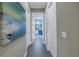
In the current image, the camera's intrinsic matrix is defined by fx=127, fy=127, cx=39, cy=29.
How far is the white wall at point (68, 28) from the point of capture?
145 centimetres

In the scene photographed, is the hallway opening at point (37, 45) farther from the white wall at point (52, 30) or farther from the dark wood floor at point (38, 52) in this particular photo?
the white wall at point (52, 30)

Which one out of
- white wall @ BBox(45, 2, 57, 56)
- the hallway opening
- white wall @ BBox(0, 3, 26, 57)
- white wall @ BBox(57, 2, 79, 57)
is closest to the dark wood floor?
the hallway opening

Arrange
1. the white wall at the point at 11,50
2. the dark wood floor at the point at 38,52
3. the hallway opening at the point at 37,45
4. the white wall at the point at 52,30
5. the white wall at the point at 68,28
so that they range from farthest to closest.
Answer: the hallway opening at the point at 37,45
the dark wood floor at the point at 38,52
the white wall at the point at 52,30
the white wall at the point at 68,28
the white wall at the point at 11,50

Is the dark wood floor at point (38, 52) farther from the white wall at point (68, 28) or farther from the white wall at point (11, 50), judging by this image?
the white wall at point (68, 28)

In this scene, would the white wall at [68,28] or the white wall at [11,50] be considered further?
the white wall at [68,28]

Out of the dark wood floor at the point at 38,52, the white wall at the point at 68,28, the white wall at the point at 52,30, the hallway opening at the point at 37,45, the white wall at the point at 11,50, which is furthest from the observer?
the hallway opening at the point at 37,45

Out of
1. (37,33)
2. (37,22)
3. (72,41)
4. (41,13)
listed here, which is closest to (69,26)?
(72,41)

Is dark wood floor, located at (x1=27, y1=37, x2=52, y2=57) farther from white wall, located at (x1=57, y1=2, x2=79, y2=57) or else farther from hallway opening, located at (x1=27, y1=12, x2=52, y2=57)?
white wall, located at (x1=57, y1=2, x2=79, y2=57)

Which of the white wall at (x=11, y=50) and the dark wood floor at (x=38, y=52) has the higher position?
the white wall at (x=11, y=50)

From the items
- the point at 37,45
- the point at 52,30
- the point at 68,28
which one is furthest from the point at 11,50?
the point at 37,45

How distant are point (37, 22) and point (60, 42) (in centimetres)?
590

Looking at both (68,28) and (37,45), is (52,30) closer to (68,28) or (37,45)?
(68,28)

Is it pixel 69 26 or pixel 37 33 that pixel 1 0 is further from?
pixel 37 33

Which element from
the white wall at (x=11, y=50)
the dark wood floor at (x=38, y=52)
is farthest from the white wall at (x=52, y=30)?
the white wall at (x=11, y=50)
